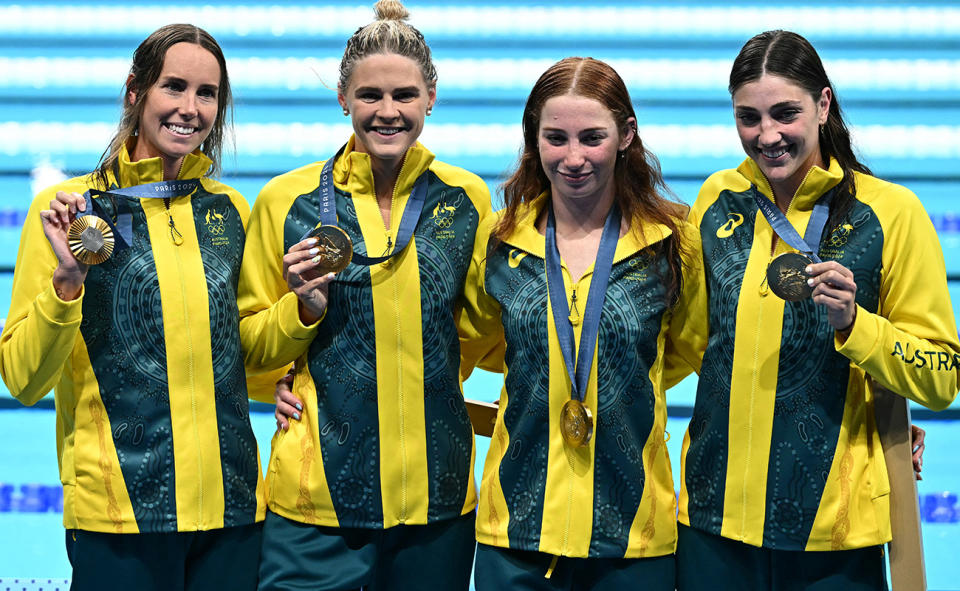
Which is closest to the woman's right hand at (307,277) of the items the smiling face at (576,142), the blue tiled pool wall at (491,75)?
the smiling face at (576,142)

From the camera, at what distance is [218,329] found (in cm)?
→ 224

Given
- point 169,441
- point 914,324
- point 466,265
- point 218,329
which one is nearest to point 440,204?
point 466,265

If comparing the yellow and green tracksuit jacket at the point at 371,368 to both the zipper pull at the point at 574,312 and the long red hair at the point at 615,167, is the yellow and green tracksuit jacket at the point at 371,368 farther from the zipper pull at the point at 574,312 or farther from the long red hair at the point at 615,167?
the zipper pull at the point at 574,312

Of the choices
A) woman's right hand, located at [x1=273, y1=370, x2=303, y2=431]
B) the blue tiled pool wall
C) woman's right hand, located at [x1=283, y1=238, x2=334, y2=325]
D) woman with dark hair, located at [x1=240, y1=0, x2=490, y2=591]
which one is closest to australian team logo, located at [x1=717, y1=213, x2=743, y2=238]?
woman with dark hair, located at [x1=240, y1=0, x2=490, y2=591]

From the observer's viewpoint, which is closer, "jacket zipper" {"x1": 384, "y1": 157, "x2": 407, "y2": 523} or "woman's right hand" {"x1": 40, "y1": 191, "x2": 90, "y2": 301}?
"woman's right hand" {"x1": 40, "y1": 191, "x2": 90, "y2": 301}

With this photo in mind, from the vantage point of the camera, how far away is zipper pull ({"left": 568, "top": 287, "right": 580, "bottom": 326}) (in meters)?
2.13

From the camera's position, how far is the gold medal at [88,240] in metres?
2.06

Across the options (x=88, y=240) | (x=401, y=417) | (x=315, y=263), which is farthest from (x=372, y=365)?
(x=88, y=240)

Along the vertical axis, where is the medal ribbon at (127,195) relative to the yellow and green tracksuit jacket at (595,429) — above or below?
above

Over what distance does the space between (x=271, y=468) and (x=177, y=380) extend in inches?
10.0

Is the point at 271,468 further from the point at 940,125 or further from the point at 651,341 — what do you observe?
the point at 940,125

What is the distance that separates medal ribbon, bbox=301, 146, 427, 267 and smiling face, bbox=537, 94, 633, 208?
27 cm

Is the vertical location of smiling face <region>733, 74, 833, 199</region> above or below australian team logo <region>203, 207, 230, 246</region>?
above

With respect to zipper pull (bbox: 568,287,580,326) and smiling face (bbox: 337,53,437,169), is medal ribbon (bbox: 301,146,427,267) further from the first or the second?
zipper pull (bbox: 568,287,580,326)
